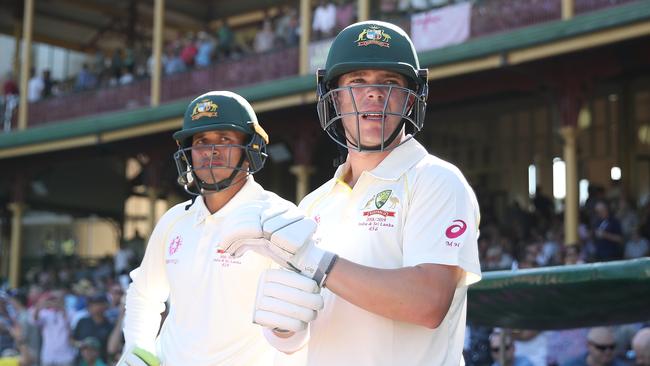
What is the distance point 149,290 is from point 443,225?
7.63ft

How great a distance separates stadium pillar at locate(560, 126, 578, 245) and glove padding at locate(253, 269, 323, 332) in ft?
33.6

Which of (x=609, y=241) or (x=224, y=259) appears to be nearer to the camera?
(x=224, y=259)

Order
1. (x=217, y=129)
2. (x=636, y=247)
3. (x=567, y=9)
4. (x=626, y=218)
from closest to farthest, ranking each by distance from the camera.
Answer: (x=217, y=129) < (x=636, y=247) < (x=567, y=9) < (x=626, y=218)

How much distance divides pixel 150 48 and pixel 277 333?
21749mm

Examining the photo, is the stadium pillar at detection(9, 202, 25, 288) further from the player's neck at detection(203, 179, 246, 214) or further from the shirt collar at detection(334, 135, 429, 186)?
the shirt collar at detection(334, 135, 429, 186)

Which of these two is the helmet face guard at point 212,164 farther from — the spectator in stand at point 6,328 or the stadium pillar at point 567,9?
the spectator in stand at point 6,328

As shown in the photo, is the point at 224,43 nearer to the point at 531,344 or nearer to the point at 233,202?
the point at 531,344

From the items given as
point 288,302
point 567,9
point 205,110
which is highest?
point 567,9

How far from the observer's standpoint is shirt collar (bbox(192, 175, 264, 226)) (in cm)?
432

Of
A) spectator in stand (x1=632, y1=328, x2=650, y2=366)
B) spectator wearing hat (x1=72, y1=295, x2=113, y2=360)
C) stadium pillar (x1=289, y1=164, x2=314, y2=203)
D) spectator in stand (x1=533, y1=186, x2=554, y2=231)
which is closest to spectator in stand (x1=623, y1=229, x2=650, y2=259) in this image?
spectator in stand (x1=533, y1=186, x2=554, y2=231)

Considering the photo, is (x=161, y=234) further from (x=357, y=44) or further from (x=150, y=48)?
(x=150, y=48)

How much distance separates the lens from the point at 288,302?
2387 millimetres

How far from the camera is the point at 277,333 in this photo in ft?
8.63

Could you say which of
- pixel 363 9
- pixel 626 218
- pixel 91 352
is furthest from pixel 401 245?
pixel 363 9
